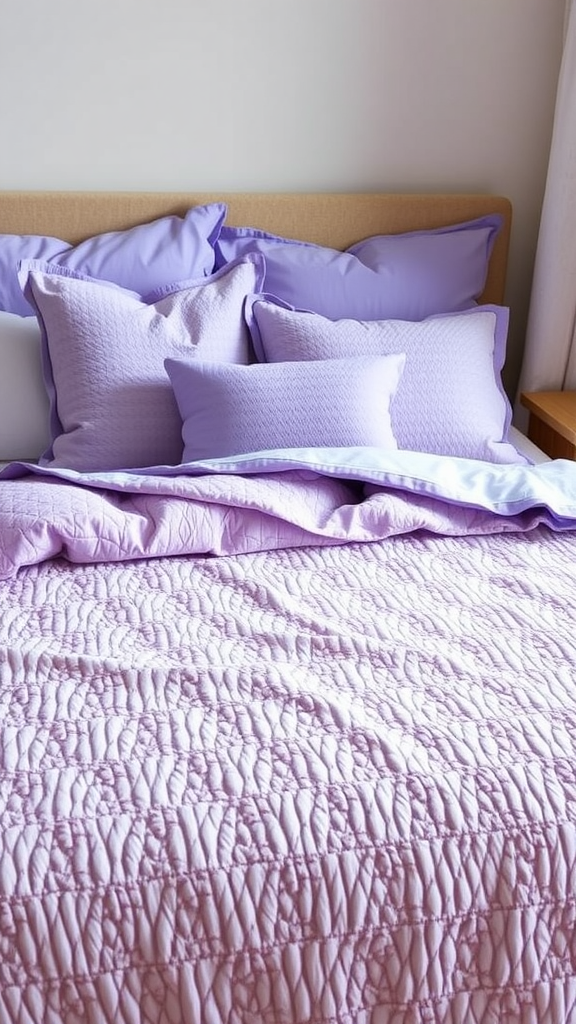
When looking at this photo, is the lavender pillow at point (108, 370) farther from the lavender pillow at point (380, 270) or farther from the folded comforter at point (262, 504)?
the lavender pillow at point (380, 270)

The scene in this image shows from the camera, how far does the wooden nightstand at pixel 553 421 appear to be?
256 cm

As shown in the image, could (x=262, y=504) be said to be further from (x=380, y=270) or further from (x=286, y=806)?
(x=380, y=270)

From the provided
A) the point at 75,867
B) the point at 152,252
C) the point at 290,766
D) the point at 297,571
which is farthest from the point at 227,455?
the point at 75,867

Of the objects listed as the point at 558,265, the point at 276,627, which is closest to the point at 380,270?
the point at 558,265

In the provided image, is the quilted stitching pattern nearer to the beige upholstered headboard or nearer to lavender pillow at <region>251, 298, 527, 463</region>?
lavender pillow at <region>251, 298, 527, 463</region>

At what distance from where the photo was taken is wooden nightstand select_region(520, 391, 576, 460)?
2562 millimetres

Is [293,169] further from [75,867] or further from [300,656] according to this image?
[75,867]

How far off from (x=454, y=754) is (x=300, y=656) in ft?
1.00

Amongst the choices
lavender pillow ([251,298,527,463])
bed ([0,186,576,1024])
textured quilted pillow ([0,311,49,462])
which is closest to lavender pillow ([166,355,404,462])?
bed ([0,186,576,1024])

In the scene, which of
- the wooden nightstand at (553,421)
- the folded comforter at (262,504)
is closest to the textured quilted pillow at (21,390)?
the folded comforter at (262,504)

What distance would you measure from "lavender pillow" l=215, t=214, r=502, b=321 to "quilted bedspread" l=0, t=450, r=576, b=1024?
1.08 meters

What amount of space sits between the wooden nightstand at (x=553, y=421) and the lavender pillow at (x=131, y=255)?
92 centimetres

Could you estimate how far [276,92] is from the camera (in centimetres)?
265

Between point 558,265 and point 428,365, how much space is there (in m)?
0.59
